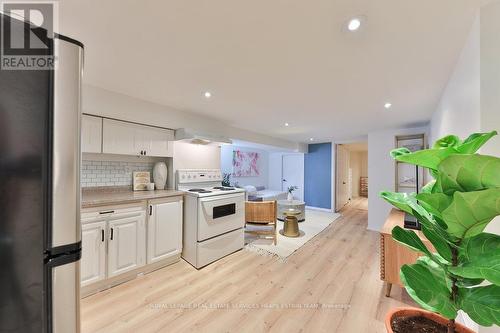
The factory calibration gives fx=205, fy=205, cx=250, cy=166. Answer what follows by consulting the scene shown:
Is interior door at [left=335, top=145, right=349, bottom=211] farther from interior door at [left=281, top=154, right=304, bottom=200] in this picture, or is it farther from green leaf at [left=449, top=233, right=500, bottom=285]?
green leaf at [left=449, top=233, right=500, bottom=285]

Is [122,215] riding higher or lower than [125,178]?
lower

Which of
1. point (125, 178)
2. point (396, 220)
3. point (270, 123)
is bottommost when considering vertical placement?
point (396, 220)

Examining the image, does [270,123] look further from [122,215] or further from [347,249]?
[122,215]

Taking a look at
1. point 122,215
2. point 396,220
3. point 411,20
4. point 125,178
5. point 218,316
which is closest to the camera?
point 411,20

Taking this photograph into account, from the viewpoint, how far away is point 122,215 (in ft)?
7.69

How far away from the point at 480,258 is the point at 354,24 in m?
1.39

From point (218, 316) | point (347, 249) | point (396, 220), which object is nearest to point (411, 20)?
point (396, 220)

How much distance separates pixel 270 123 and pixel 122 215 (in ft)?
9.71

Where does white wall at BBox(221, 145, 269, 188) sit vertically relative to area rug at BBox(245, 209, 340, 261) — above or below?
above

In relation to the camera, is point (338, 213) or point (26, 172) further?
point (338, 213)

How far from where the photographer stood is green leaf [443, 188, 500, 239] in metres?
0.58

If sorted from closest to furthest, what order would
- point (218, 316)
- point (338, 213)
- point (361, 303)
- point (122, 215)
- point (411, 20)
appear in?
point (411, 20) < point (218, 316) < point (361, 303) < point (122, 215) < point (338, 213)

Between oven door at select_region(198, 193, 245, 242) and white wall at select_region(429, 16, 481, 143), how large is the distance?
2664 mm

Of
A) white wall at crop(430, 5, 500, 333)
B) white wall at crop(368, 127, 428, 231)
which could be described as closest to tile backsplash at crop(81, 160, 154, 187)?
white wall at crop(430, 5, 500, 333)
